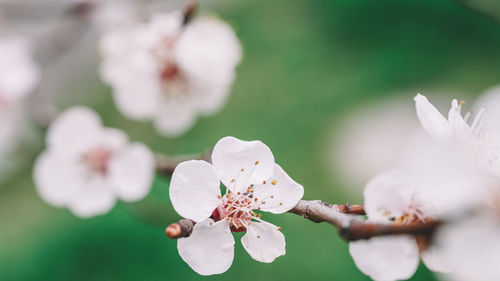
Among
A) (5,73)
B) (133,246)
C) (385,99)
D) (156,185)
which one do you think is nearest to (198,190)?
(5,73)

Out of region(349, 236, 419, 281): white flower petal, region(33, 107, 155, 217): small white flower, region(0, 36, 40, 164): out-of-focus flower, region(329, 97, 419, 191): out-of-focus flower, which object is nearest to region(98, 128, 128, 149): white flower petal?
region(33, 107, 155, 217): small white flower

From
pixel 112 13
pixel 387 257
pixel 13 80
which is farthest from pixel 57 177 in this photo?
pixel 387 257

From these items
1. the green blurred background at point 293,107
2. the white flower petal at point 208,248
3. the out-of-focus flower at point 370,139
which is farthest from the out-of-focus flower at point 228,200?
the out-of-focus flower at point 370,139

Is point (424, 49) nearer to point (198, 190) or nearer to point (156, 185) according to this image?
point (156, 185)

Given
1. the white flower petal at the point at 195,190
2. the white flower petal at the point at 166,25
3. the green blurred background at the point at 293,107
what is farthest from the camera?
the green blurred background at the point at 293,107

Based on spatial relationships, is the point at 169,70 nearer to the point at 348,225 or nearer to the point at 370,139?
the point at 348,225

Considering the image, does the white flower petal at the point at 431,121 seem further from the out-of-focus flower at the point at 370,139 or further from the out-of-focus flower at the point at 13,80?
the out-of-focus flower at the point at 370,139
